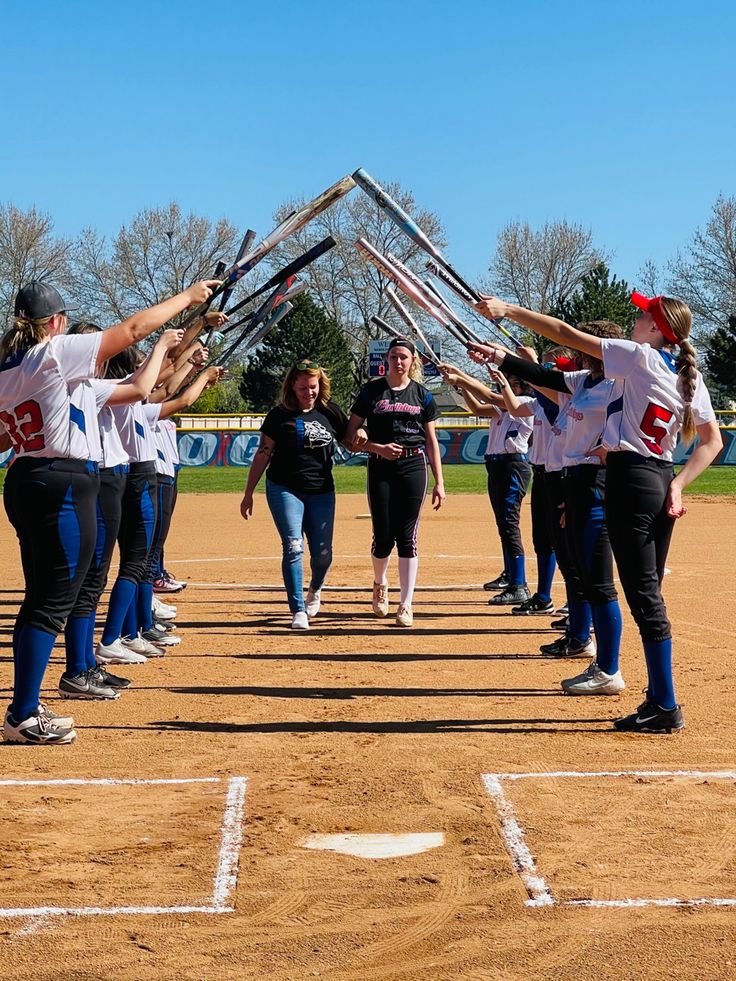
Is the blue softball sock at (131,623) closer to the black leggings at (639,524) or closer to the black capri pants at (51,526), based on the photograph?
the black capri pants at (51,526)

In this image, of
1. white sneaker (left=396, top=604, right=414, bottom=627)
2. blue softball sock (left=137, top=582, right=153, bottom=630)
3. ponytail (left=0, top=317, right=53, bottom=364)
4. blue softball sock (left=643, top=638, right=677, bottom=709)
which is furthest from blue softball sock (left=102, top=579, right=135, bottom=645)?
blue softball sock (left=643, top=638, right=677, bottom=709)

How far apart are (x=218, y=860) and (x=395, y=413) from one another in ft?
19.0

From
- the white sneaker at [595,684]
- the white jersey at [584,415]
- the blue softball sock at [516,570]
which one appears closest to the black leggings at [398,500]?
the blue softball sock at [516,570]

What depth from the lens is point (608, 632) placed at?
275 inches

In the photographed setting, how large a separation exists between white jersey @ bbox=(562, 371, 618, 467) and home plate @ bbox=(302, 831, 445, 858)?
124 inches

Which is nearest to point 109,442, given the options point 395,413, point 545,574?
point 395,413

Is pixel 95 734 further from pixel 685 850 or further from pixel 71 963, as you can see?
pixel 685 850

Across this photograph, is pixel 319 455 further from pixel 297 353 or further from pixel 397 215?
pixel 297 353

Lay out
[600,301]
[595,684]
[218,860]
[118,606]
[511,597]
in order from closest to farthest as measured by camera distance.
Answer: [218,860] → [595,684] → [118,606] → [511,597] → [600,301]

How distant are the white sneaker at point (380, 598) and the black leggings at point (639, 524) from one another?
4.11 meters

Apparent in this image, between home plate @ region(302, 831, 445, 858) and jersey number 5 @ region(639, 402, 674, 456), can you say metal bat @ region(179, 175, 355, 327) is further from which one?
home plate @ region(302, 831, 445, 858)

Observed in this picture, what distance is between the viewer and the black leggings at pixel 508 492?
37.1 ft

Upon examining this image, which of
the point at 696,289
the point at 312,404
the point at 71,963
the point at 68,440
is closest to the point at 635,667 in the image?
the point at 312,404

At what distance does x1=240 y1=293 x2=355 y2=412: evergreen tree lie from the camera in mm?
56531
